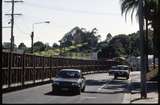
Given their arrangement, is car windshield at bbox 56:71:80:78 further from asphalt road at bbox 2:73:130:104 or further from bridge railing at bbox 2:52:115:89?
bridge railing at bbox 2:52:115:89

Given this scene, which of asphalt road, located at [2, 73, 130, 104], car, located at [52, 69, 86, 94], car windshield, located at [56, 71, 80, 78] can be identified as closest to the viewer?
asphalt road, located at [2, 73, 130, 104]

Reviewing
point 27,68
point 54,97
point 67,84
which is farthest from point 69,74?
point 54,97

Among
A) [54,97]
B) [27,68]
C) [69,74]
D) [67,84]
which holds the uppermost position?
[27,68]

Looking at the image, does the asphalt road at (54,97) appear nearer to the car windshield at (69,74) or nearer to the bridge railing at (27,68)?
the bridge railing at (27,68)

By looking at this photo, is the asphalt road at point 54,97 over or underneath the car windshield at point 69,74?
underneath

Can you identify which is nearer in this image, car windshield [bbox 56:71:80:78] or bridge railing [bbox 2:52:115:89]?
bridge railing [bbox 2:52:115:89]

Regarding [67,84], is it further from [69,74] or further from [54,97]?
[54,97]

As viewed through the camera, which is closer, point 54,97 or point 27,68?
point 54,97

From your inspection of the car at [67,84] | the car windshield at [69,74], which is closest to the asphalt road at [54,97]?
the car at [67,84]

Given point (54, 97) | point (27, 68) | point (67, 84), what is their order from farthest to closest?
point (27, 68) < point (67, 84) < point (54, 97)

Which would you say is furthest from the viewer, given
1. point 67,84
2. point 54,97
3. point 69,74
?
point 69,74

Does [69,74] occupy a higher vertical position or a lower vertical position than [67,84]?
higher

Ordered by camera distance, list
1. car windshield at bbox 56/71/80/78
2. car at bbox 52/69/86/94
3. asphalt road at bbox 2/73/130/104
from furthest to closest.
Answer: car windshield at bbox 56/71/80/78, car at bbox 52/69/86/94, asphalt road at bbox 2/73/130/104

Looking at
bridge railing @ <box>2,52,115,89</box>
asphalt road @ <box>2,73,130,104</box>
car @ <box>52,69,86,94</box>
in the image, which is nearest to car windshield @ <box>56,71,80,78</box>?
car @ <box>52,69,86,94</box>
